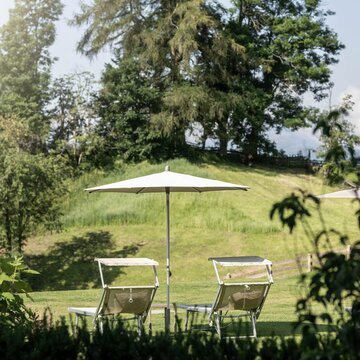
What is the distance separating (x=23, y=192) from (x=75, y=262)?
3.20 meters

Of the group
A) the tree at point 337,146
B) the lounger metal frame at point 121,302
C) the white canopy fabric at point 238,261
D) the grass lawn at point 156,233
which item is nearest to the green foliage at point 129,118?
the grass lawn at point 156,233

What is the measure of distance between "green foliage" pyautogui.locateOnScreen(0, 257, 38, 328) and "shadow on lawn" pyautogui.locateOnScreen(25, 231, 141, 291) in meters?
17.0

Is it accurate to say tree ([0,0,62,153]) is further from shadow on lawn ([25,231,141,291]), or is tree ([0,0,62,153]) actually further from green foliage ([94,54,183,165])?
shadow on lawn ([25,231,141,291])

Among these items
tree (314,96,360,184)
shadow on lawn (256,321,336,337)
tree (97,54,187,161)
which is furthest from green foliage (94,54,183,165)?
tree (314,96,360,184)

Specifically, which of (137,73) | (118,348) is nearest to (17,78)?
(137,73)

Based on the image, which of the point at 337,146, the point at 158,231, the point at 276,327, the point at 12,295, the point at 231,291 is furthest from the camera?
the point at 158,231

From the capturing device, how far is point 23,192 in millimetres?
24469

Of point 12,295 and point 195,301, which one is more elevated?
point 12,295

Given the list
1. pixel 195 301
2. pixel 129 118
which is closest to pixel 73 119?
pixel 129 118

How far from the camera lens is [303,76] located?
42.3 metres

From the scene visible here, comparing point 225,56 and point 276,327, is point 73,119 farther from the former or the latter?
point 276,327

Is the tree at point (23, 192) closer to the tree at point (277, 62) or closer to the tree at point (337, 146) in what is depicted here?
the tree at point (277, 62)

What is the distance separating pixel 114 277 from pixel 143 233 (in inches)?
156

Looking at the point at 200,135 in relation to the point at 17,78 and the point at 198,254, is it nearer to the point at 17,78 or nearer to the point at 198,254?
the point at 17,78
